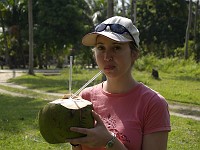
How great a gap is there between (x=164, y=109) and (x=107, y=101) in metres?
0.30

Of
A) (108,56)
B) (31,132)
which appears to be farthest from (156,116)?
(31,132)

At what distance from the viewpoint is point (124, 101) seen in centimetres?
176

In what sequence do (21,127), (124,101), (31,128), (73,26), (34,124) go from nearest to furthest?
(124,101), (31,128), (21,127), (34,124), (73,26)

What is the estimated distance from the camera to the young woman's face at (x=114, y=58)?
67.4 inches

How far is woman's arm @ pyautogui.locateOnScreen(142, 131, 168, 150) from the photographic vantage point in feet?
5.36

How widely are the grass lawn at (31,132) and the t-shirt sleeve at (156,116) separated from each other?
3821mm

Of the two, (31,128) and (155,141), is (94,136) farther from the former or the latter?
(31,128)

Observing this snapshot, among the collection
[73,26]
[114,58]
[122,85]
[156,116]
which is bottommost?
[156,116]

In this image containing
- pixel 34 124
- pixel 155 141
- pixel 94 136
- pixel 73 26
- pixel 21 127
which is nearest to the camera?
pixel 94 136

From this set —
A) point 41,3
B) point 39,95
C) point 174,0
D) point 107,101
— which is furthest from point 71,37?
point 107,101

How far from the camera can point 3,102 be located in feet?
35.4

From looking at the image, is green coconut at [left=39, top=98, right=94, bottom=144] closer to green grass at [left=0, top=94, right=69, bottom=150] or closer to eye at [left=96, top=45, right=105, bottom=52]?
eye at [left=96, top=45, right=105, bottom=52]

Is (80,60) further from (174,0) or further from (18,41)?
(174,0)

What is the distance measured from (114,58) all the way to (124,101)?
0.22 meters
